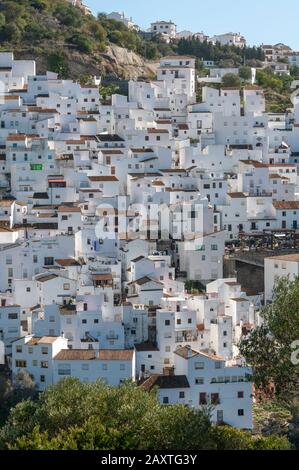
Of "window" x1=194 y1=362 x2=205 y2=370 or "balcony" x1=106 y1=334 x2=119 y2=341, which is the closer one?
"window" x1=194 y1=362 x2=205 y2=370

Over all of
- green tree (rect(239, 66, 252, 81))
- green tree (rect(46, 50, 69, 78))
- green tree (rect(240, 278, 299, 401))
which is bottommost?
green tree (rect(240, 278, 299, 401))

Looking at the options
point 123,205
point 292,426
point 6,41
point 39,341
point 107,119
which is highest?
point 6,41

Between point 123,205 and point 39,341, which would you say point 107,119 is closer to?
point 123,205

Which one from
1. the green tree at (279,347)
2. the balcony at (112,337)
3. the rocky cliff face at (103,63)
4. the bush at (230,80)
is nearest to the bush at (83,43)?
the rocky cliff face at (103,63)

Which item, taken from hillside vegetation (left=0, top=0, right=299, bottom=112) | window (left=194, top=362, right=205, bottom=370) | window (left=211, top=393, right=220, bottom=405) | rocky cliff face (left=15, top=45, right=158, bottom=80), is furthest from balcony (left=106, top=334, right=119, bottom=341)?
rocky cliff face (left=15, top=45, right=158, bottom=80)

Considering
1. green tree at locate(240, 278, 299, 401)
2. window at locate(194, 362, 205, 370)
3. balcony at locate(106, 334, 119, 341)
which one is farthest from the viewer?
balcony at locate(106, 334, 119, 341)

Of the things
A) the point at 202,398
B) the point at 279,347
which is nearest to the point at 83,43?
the point at 202,398

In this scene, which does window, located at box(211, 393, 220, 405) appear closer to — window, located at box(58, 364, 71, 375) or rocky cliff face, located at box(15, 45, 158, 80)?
window, located at box(58, 364, 71, 375)
